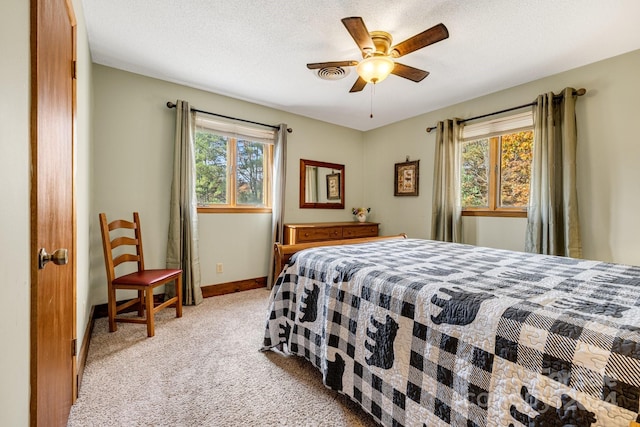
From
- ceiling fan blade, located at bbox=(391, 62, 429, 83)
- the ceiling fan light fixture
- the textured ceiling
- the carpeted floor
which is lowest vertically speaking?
the carpeted floor

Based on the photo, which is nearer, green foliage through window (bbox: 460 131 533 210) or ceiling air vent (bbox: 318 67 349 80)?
ceiling air vent (bbox: 318 67 349 80)

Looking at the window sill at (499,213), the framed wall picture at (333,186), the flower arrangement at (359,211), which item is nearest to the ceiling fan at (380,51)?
the window sill at (499,213)

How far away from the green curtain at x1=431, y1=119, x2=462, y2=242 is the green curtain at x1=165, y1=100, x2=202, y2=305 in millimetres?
2922

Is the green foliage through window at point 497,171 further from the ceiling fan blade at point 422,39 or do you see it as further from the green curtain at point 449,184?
the ceiling fan blade at point 422,39

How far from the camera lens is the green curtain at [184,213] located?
2.93 meters

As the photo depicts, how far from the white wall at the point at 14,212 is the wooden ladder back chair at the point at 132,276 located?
160cm

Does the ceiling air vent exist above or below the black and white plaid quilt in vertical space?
above

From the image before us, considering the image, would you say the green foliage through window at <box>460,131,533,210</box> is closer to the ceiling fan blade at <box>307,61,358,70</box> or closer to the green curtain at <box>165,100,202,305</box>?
the ceiling fan blade at <box>307,61,358,70</box>

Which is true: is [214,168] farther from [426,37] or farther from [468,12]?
[468,12]

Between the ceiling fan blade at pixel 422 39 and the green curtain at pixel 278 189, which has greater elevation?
the ceiling fan blade at pixel 422 39

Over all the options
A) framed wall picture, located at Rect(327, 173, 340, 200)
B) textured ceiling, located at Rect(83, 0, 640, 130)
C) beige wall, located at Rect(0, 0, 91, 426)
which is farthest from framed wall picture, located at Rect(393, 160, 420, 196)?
beige wall, located at Rect(0, 0, 91, 426)

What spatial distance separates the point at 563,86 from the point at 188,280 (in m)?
4.24

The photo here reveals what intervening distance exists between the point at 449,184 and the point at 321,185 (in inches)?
70.8

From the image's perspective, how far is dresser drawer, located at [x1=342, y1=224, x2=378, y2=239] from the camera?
4018mm
